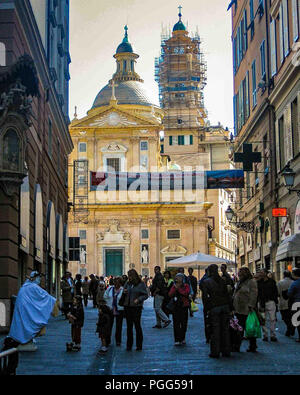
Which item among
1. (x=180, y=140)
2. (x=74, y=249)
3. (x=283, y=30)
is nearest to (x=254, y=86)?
(x=283, y=30)

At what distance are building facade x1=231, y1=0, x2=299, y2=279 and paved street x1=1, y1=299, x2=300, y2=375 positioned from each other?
11.6 m

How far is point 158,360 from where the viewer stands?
12.9m

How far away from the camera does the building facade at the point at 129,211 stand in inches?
2884

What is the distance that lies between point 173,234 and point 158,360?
61410mm

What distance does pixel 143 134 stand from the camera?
74562 millimetres

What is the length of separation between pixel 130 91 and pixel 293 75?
188 ft

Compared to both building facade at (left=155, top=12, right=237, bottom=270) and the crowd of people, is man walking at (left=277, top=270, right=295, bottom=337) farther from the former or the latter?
building facade at (left=155, top=12, right=237, bottom=270)

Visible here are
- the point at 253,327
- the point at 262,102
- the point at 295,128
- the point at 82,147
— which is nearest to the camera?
the point at 253,327

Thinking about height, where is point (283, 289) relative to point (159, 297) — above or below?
above

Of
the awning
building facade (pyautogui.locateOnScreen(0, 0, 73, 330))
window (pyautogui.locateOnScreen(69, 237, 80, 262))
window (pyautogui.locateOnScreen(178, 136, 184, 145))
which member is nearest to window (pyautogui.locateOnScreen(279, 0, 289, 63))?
the awning

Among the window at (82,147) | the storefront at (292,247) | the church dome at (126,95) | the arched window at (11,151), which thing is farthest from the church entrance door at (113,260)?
the arched window at (11,151)

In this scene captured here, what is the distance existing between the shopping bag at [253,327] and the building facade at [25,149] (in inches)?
242

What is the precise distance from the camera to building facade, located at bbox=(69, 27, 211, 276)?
73250mm

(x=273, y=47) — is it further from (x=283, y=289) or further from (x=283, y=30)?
(x=283, y=289)
